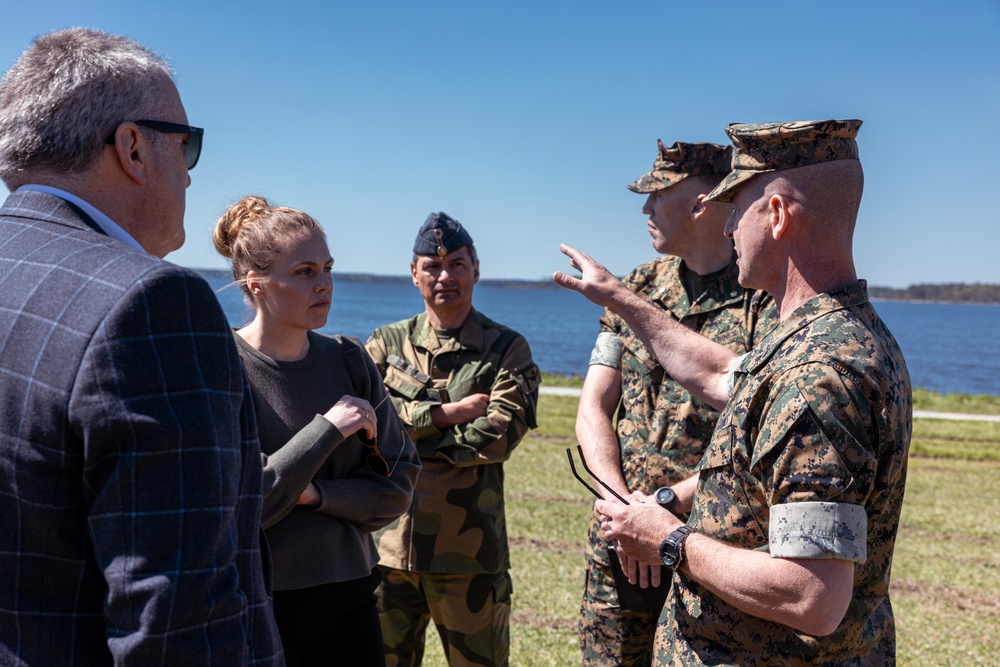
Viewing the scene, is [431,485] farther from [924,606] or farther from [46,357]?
[924,606]

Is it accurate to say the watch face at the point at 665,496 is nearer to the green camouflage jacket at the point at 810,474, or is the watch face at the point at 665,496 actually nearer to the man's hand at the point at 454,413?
the green camouflage jacket at the point at 810,474

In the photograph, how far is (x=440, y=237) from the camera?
469cm

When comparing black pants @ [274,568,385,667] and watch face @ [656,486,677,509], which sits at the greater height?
watch face @ [656,486,677,509]

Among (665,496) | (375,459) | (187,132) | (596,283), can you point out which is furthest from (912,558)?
(187,132)

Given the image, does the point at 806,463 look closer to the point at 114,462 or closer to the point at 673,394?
the point at 114,462

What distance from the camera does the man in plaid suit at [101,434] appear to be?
140 cm

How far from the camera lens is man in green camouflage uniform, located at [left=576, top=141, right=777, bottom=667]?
11.6ft

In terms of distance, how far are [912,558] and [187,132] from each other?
7.66m

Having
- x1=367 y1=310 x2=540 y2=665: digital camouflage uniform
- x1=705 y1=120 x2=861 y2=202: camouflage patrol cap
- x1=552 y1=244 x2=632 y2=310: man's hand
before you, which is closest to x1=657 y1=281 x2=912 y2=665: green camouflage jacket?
x1=705 y1=120 x2=861 y2=202: camouflage patrol cap

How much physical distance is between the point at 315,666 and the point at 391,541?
4.39ft

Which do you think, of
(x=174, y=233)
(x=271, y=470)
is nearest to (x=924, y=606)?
(x=271, y=470)

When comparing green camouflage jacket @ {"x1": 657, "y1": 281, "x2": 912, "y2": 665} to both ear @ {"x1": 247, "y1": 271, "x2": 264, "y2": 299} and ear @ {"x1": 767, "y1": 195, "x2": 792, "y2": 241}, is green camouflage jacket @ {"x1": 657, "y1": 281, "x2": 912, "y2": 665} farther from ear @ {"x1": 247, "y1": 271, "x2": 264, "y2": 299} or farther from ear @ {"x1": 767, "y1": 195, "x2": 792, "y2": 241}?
ear @ {"x1": 247, "y1": 271, "x2": 264, "y2": 299}

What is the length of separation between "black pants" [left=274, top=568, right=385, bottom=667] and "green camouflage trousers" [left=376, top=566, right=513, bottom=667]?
1151 millimetres

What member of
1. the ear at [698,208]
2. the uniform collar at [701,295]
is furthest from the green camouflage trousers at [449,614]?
the ear at [698,208]
